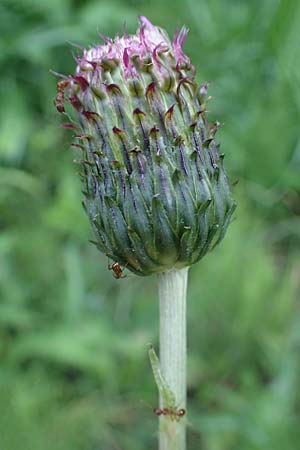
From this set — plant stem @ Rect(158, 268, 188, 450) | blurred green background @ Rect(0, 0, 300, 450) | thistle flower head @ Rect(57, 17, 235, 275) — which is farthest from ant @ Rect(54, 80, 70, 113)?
blurred green background @ Rect(0, 0, 300, 450)

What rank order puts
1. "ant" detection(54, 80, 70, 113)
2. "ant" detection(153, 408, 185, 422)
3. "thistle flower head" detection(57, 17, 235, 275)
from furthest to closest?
1. "ant" detection(54, 80, 70, 113)
2. "ant" detection(153, 408, 185, 422)
3. "thistle flower head" detection(57, 17, 235, 275)

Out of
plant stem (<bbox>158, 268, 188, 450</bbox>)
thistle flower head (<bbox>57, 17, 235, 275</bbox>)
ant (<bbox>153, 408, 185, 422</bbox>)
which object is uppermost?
thistle flower head (<bbox>57, 17, 235, 275</bbox>)

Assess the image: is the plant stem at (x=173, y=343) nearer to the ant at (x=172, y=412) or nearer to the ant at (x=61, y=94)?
the ant at (x=172, y=412)

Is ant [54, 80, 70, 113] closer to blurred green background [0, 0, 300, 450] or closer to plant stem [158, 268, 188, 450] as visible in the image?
plant stem [158, 268, 188, 450]

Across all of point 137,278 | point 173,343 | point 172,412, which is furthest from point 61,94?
point 137,278

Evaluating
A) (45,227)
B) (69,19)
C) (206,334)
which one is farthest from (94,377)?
(69,19)

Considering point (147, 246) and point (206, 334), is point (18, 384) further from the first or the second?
point (147, 246)
